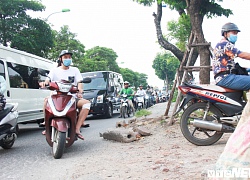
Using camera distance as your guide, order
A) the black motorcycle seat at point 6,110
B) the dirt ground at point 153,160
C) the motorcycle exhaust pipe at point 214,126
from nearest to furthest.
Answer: the dirt ground at point 153,160 → the motorcycle exhaust pipe at point 214,126 → the black motorcycle seat at point 6,110

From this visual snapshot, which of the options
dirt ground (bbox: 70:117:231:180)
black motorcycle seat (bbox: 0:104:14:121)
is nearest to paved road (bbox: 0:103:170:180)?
dirt ground (bbox: 70:117:231:180)

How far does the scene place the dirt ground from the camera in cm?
384

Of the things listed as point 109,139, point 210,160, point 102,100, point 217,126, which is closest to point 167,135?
point 109,139

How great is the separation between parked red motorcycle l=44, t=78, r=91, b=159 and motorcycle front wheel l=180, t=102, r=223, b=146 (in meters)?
1.82

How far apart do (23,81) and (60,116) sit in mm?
4437

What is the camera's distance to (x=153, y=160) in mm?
4574

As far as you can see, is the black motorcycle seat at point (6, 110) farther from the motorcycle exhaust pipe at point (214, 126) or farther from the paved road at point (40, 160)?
the motorcycle exhaust pipe at point (214, 126)

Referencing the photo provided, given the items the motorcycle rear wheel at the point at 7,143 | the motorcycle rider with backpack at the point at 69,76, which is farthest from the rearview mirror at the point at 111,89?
the motorcycle rider with backpack at the point at 69,76

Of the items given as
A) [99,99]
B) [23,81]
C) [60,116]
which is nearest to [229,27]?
[60,116]

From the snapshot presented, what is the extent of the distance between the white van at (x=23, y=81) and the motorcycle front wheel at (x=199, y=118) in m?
3.93

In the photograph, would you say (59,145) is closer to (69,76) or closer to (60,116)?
(60,116)

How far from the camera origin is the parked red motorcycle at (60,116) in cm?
527

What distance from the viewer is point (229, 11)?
1356 cm

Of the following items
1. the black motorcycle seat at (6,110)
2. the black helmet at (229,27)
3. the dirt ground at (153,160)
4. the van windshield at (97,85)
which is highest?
the black helmet at (229,27)
